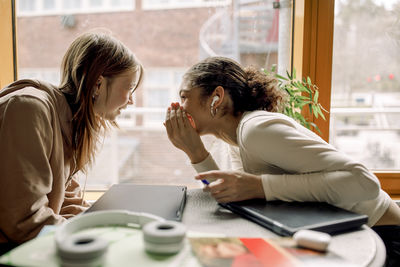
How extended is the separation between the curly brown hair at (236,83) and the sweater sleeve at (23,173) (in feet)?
1.88

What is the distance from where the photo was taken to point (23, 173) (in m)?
0.88

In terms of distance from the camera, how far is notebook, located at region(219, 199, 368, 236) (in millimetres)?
746

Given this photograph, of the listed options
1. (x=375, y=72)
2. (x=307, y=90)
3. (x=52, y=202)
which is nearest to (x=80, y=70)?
(x=52, y=202)

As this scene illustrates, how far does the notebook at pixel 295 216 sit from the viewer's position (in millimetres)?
746

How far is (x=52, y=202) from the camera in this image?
1.06 m

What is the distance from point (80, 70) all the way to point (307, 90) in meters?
0.97

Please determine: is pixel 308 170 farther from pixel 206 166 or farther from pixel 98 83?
pixel 98 83

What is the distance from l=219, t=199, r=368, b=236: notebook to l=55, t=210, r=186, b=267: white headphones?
26 cm

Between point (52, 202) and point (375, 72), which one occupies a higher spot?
point (375, 72)

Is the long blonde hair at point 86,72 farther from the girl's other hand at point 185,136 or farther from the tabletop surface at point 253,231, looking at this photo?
the tabletop surface at point 253,231

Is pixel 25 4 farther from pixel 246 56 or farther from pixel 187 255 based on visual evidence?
pixel 187 255

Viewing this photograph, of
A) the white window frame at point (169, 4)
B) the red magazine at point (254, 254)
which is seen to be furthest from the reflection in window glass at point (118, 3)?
the red magazine at point (254, 254)

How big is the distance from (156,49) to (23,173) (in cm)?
188

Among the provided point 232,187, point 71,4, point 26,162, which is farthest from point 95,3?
point 232,187
